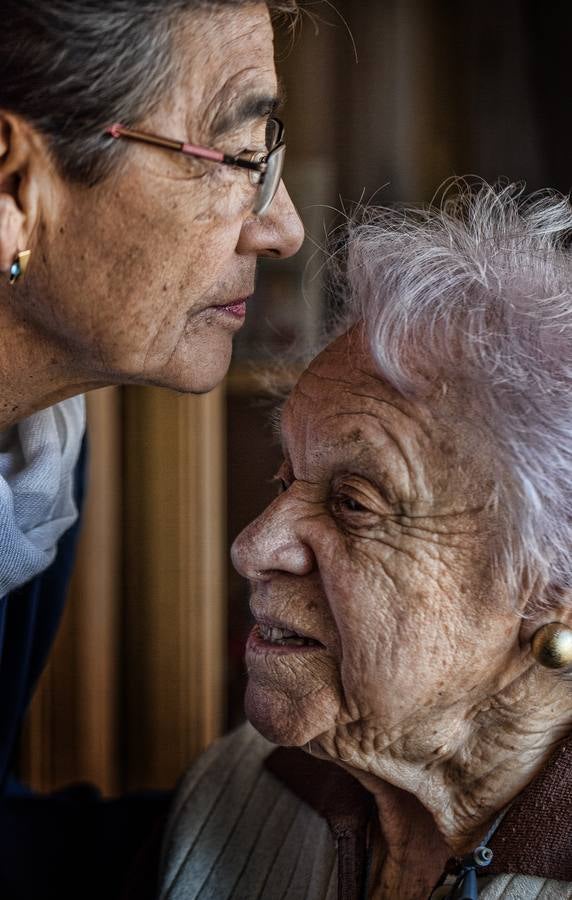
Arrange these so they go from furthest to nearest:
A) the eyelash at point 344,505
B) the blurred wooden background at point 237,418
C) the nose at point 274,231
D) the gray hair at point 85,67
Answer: the blurred wooden background at point 237,418 → the nose at point 274,231 → the eyelash at point 344,505 → the gray hair at point 85,67

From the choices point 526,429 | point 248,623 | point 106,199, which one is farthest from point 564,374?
point 248,623

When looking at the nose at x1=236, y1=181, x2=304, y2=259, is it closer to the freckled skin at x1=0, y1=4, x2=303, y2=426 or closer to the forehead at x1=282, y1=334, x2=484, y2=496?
the freckled skin at x1=0, y1=4, x2=303, y2=426

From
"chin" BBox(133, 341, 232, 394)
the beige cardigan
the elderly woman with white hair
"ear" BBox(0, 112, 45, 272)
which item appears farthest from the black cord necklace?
"ear" BBox(0, 112, 45, 272)

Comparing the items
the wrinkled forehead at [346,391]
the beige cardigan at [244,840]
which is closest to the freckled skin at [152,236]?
the wrinkled forehead at [346,391]

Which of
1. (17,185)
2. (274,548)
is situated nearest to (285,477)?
(274,548)

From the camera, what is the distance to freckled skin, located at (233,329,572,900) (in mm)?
1104

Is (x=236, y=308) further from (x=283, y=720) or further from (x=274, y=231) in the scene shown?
(x=283, y=720)

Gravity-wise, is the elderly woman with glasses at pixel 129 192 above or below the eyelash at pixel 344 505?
above

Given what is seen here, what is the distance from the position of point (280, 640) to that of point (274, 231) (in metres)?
0.54

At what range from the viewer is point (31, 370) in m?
1.30

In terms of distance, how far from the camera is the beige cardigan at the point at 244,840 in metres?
1.37

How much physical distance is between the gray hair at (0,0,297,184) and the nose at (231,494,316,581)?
464 millimetres

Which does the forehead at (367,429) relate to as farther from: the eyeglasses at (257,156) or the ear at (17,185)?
the ear at (17,185)

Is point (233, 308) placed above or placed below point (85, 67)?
below
